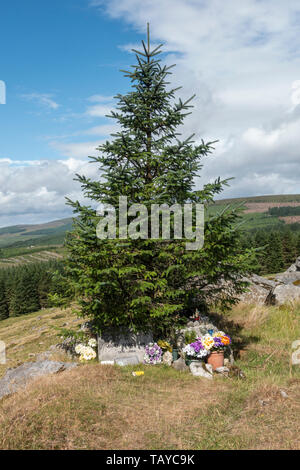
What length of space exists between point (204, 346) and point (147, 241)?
3596 mm

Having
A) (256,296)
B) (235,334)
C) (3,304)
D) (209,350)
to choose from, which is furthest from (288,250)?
(3,304)

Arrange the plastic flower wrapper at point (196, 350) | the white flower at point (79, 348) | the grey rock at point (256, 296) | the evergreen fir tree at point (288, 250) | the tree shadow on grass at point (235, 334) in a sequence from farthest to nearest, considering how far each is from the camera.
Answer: the evergreen fir tree at point (288, 250) < the grey rock at point (256, 296) < the tree shadow on grass at point (235, 334) < the white flower at point (79, 348) < the plastic flower wrapper at point (196, 350)

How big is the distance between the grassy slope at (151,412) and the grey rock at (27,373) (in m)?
1.04

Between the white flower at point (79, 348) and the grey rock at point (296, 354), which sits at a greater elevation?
the white flower at point (79, 348)

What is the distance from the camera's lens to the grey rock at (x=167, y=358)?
9.60 meters

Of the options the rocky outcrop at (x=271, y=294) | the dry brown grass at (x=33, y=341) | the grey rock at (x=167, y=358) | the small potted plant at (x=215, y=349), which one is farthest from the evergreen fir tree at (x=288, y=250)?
the grey rock at (x=167, y=358)

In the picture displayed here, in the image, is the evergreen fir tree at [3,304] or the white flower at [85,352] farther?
the evergreen fir tree at [3,304]

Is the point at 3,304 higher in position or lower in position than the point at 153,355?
lower

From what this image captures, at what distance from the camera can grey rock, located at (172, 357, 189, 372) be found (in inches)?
360

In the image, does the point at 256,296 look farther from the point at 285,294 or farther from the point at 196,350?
the point at 196,350

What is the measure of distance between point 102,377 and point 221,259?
511 cm

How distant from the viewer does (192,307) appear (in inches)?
474

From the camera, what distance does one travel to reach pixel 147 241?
966cm

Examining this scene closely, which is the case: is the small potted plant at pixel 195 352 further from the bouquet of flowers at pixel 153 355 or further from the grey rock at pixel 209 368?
the bouquet of flowers at pixel 153 355
